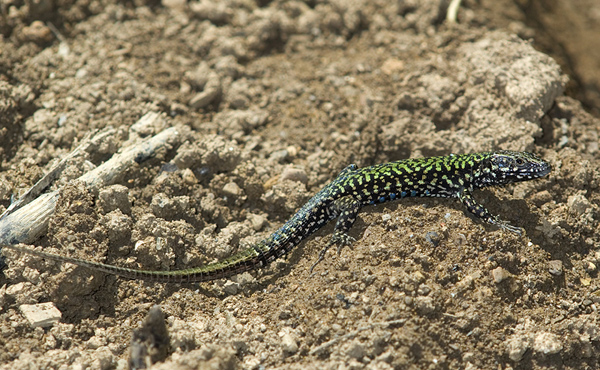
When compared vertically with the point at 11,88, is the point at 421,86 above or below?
below

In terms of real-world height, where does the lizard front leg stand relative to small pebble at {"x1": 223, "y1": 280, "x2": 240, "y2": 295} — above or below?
above

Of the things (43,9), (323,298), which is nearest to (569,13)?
(323,298)

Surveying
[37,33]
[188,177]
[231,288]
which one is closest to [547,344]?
[231,288]

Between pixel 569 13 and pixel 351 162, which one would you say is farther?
pixel 569 13

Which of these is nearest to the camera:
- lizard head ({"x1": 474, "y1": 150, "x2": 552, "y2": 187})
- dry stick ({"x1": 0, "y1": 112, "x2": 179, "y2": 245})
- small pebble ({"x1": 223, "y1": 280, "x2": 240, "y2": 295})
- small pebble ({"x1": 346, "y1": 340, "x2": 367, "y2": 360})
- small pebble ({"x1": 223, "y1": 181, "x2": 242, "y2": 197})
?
small pebble ({"x1": 346, "y1": 340, "x2": 367, "y2": 360})

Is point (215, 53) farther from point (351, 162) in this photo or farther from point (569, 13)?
point (569, 13)

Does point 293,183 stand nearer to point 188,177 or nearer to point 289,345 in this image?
point 188,177

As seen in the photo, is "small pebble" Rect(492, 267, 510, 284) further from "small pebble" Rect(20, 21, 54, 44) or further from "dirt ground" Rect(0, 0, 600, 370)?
"small pebble" Rect(20, 21, 54, 44)

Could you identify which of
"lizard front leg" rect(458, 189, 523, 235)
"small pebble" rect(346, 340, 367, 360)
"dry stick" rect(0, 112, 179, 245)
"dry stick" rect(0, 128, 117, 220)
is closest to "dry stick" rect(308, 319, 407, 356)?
"small pebble" rect(346, 340, 367, 360)
